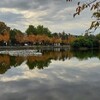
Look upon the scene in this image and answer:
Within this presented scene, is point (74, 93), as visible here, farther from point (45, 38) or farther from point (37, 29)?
point (37, 29)

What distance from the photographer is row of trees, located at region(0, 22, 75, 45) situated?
114 meters

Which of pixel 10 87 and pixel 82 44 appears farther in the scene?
pixel 82 44

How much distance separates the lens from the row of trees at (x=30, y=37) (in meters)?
114

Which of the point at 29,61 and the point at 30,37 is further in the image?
the point at 30,37

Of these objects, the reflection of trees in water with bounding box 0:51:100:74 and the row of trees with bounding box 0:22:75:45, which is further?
the row of trees with bounding box 0:22:75:45

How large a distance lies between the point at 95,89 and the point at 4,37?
307ft

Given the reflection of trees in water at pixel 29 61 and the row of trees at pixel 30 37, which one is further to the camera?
the row of trees at pixel 30 37

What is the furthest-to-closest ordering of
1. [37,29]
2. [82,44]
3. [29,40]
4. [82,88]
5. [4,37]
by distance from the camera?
1. [37,29]
2. [29,40]
3. [82,44]
4. [4,37]
5. [82,88]

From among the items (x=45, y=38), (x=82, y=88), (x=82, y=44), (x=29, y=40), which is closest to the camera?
(x=82, y=88)

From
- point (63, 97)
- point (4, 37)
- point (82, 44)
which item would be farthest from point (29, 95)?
point (82, 44)

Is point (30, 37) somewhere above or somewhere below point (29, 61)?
above

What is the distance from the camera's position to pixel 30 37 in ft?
432

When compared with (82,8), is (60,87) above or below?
below

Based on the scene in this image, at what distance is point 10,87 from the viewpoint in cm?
1980
